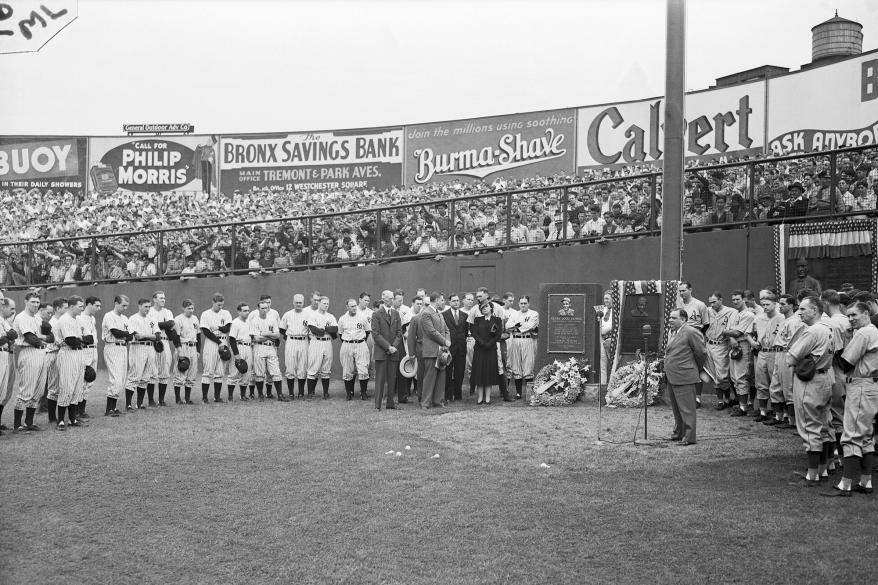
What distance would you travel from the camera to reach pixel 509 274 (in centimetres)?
1931

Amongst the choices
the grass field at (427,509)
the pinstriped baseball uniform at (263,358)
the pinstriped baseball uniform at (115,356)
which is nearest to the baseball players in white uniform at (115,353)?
the pinstriped baseball uniform at (115,356)

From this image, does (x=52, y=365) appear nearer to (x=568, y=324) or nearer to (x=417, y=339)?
(x=417, y=339)

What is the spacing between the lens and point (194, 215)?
117ft

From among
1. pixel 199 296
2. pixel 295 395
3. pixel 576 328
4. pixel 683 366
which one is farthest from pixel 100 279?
pixel 683 366

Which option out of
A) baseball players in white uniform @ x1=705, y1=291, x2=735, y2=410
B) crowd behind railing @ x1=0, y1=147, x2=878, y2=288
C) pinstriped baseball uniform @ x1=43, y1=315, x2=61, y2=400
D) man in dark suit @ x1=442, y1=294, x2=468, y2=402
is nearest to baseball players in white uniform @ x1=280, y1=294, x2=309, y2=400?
man in dark suit @ x1=442, y1=294, x2=468, y2=402

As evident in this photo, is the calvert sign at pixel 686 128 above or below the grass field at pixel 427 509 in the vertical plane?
above

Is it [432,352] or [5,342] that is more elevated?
[5,342]

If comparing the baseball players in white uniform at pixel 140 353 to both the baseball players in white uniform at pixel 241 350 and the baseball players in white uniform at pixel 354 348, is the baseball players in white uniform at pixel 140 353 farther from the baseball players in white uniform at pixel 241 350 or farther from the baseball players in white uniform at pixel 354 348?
the baseball players in white uniform at pixel 354 348

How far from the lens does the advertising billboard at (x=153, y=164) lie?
44.3 meters

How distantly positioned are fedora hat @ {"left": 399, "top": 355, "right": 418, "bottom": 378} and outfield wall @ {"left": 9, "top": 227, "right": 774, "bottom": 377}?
3740mm

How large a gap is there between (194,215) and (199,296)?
42.8 feet

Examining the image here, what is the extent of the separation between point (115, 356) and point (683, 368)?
33.7 ft

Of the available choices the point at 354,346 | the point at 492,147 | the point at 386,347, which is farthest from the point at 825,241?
the point at 492,147

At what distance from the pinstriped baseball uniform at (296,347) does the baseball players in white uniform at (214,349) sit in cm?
128
